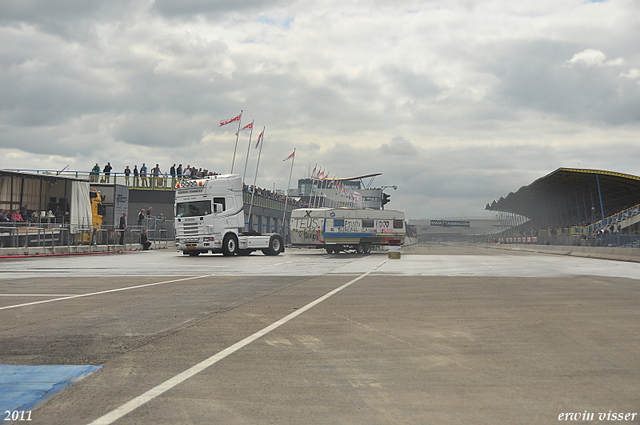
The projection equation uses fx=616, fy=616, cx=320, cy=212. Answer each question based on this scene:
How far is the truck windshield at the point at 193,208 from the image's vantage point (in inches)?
1230

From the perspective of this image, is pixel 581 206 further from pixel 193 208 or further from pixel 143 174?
pixel 193 208

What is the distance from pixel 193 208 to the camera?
31.6 meters

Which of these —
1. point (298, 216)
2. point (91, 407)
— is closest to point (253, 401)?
point (91, 407)

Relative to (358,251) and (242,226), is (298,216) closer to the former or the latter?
(358,251)

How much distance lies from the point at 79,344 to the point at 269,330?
2307 millimetres

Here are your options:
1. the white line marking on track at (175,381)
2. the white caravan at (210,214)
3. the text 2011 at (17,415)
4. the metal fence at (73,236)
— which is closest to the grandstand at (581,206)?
the white caravan at (210,214)

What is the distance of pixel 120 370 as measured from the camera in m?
5.78

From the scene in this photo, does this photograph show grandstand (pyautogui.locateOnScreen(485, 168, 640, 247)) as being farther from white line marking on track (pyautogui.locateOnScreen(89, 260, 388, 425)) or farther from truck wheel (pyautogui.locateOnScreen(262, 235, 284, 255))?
white line marking on track (pyautogui.locateOnScreen(89, 260, 388, 425))

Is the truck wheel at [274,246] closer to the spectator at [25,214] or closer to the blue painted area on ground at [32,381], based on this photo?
the spectator at [25,214]

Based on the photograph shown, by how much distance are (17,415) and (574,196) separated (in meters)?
89.7

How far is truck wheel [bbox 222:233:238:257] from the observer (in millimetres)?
32138

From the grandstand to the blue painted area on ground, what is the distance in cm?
3638

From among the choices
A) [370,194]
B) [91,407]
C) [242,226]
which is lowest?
[91,407]

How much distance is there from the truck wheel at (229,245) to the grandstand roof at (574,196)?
41.3m
